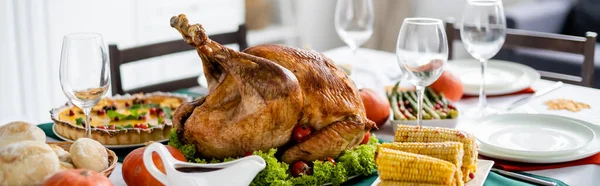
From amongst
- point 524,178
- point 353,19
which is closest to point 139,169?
point 524,178

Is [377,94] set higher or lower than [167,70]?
higher

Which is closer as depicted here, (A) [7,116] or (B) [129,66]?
(A) [7,116]

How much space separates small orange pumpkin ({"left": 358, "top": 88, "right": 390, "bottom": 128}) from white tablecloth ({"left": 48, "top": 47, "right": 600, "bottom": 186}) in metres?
0.05

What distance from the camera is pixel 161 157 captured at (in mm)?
1249

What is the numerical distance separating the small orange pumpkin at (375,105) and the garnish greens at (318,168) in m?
0.25

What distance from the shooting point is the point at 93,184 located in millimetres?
1146

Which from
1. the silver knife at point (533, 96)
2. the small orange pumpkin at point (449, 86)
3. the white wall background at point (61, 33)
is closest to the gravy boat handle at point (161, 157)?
the small orange pumpkin at point (449, 86)

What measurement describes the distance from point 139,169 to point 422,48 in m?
0.68

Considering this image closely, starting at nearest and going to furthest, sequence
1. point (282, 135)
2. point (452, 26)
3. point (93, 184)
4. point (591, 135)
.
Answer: point (93, 184)
point (282, 135)
point (591, 135)
point (452, 26)

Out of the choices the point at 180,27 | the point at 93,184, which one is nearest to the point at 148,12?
the point at 180,27

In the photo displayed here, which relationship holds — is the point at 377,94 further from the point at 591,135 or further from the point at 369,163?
the point at 591,135

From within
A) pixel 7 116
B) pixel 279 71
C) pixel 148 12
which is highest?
pixel 279 71

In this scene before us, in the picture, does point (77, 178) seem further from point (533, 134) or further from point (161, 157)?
point (533, 134)

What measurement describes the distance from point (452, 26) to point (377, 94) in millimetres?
1263
